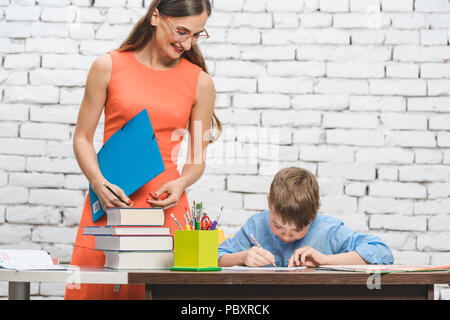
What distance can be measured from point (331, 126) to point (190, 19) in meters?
1.04

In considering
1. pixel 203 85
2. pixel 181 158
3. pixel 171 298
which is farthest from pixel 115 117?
pixel 181 158

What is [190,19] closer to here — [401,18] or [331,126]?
[331,126]

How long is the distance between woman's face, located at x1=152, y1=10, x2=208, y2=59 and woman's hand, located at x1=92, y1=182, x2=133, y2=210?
394mm

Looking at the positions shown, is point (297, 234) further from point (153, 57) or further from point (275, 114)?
point (275, 114)

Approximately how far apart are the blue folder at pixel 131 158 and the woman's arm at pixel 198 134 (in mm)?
82

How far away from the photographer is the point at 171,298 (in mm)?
986

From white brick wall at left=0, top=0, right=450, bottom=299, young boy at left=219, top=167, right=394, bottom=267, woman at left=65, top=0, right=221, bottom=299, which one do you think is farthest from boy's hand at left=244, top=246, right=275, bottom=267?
white brick wall at left=0, top=0, right=450, bottom=299

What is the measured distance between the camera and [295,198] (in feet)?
4.69

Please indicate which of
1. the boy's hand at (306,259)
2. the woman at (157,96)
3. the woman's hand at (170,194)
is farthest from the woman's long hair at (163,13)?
the boy's hand at (306,259)

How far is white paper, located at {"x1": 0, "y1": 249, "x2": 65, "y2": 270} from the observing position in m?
1.09

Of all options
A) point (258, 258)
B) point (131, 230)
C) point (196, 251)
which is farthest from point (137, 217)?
point (258, 258)

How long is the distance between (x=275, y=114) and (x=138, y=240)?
4.36 ft

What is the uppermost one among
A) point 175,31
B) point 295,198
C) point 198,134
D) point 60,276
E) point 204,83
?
point 175,31

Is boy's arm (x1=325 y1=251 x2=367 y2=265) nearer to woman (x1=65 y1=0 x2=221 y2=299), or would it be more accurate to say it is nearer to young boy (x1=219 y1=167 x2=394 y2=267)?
young boy (x1=219 y1=167 x2=394 y2=267)
